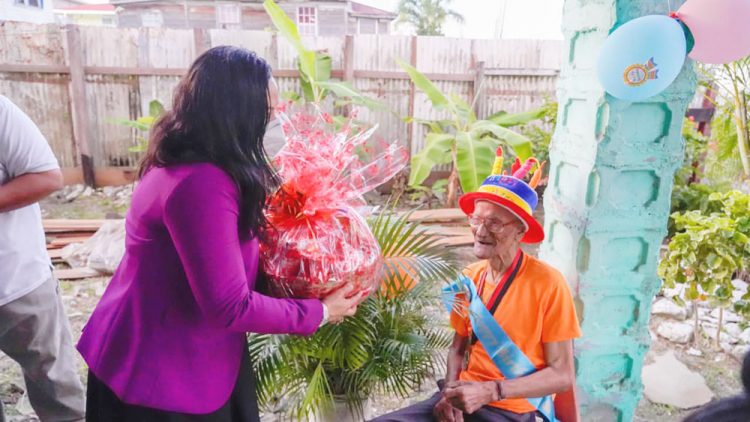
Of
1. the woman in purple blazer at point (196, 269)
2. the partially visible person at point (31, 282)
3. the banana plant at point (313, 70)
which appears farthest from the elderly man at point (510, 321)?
the banana plant at point (313, 70)

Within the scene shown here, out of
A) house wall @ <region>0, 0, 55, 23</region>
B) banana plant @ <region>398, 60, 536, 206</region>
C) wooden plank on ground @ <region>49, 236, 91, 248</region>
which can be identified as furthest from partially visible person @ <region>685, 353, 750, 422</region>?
house wall @ <region>0, 0, 55, 23</region>

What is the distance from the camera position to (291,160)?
4.47 feet

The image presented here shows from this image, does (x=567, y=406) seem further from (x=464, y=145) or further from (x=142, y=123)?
(x=142, y=123)

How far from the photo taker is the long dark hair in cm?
120

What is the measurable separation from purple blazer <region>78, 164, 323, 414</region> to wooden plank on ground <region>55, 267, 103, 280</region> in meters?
3.77

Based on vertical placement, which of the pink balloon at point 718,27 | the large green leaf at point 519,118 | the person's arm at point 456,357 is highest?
the pink balloon at point 718,27

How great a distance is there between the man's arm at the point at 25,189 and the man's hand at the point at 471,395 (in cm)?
172

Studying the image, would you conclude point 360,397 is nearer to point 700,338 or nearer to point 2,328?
point 2,328

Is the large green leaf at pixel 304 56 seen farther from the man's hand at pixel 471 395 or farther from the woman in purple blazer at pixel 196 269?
the man's hand at pixel 471 395

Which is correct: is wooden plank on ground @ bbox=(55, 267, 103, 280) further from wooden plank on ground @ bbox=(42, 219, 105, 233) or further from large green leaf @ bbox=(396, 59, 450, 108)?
large green leaf @ bbox=(396, 59, 450, 108)

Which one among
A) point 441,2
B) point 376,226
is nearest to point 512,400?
point 376,226

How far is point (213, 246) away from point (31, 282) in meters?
1.42

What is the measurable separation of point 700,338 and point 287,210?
11.9 ft

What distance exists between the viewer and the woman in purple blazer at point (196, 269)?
1.17 m
